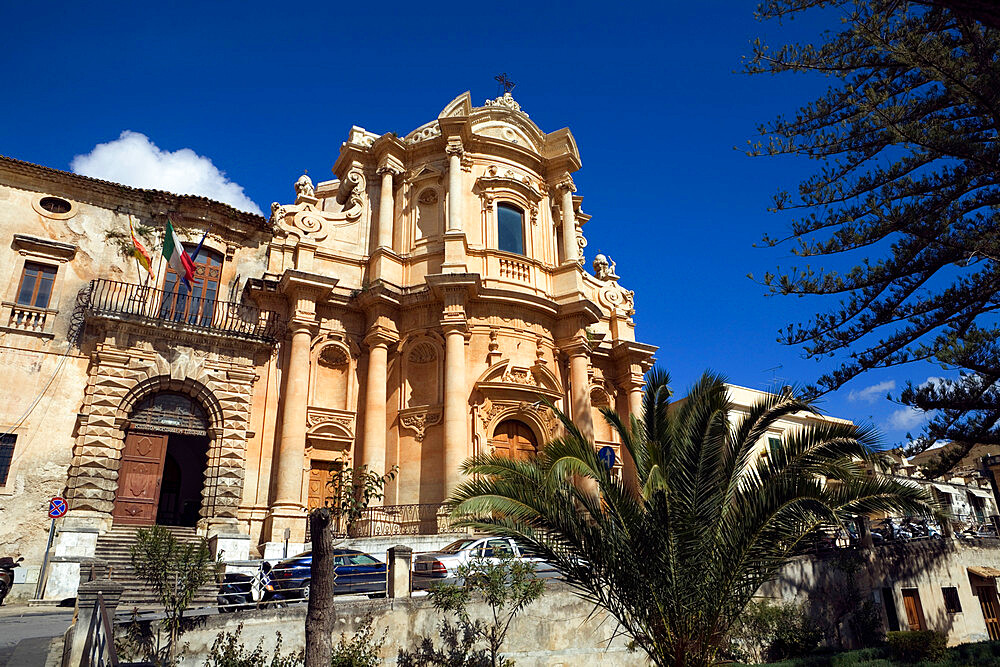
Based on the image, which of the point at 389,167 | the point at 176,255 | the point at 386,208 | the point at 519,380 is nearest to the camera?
the point at 176,255

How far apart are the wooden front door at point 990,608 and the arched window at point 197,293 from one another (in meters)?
24.8

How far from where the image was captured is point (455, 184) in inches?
953

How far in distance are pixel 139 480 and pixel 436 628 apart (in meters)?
10.9

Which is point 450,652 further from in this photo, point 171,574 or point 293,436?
point 293,436

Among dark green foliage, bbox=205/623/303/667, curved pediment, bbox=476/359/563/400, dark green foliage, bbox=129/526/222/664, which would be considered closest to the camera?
dark green foliage, bbox=129/526/222/664

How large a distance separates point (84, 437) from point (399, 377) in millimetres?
8722

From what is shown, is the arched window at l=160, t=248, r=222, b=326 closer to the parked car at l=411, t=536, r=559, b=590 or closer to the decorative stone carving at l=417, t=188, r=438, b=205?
the decorative stone carving at l=417, t=188, r=438, b=205

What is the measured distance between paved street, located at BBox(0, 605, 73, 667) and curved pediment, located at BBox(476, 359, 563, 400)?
12173 mm

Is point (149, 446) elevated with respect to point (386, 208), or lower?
lower

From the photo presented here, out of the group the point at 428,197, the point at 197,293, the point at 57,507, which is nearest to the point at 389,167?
the point at 428,197

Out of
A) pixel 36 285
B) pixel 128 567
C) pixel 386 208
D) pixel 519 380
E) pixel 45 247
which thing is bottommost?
pixel 128 567

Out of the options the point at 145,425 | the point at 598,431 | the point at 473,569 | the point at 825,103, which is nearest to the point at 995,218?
the point at 825,103

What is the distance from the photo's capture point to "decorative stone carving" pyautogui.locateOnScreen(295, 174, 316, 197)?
2426cm

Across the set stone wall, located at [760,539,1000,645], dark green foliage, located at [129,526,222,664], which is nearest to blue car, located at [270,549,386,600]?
dark green foliage, located at [129,526,222,664]
